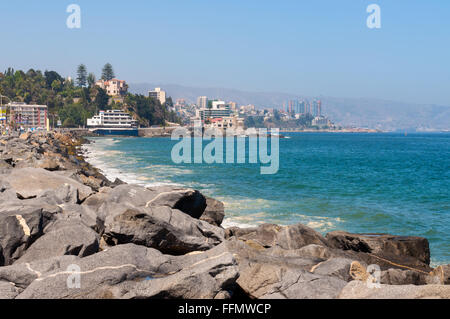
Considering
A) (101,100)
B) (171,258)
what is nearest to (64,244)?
(171,258)

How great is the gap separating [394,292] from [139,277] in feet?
11.6

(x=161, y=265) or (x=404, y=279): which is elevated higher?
(x=161, y=265)

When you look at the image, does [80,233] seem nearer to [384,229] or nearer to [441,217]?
[384,229]

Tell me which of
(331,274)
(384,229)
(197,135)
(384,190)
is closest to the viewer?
(331,274)

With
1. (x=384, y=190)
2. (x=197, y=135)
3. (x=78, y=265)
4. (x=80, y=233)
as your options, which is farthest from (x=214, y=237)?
(x=197, y=135)

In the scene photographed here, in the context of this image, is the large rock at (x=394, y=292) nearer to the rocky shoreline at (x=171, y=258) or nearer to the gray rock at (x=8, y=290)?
the rocky shoreline at (x=171, y=258)

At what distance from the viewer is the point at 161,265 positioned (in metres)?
7.18

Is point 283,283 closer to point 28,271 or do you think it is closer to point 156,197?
point 28,271

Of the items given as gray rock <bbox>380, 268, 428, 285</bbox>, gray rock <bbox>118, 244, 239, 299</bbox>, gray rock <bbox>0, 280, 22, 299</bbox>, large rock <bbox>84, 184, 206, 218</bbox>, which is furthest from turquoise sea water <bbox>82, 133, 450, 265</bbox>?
gray rock <bbox>0, 280, 22, 299</bbox>

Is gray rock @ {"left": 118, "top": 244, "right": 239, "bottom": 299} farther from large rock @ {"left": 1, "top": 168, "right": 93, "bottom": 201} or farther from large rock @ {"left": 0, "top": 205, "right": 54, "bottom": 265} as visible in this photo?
large rock @ {"left": 1, "top": 168, "right": 93, "bottom": 201}

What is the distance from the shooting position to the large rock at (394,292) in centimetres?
552
